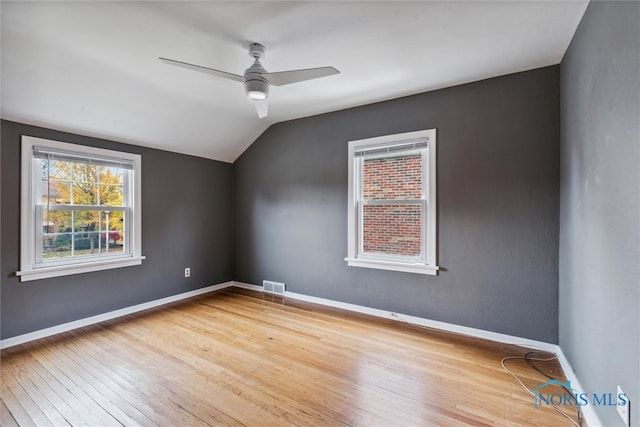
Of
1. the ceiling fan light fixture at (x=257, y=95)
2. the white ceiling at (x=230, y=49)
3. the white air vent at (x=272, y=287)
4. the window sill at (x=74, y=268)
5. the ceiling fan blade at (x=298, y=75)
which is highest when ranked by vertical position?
the white ceiling at (x=230, y=49)

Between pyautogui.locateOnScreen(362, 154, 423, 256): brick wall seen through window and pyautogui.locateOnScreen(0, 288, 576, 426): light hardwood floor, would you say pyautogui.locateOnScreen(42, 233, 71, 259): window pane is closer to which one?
pyautogui.locateOnScreen(0, 288, 576, 426): light hardwood floor

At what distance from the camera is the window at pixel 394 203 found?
311 centimetres

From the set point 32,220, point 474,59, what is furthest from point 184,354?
point 474,59

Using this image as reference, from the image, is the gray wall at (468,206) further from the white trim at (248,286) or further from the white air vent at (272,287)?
the white trim at (248,286)

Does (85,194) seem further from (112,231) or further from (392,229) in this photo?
(392,229)

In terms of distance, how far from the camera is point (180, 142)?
385 centimetres

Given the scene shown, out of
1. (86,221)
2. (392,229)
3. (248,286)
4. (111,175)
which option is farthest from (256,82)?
(248,286)

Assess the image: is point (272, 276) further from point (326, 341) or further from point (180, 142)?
point (180, 142)

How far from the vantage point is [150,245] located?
374 cm

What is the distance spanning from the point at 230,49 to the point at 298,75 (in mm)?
666

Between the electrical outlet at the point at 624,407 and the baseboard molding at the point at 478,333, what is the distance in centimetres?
34

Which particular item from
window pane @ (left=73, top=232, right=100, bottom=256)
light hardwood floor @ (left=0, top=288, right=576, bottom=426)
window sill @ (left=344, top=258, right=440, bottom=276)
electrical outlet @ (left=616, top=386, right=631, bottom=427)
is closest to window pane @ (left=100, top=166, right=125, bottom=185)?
window pane @ (left=73, top=232, right=100, bottom=256)

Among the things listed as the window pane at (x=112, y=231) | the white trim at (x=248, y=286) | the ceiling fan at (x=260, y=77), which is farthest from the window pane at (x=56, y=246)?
the ceiling fan at (x=260, y=77)

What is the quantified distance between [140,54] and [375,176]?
2.60 metres
